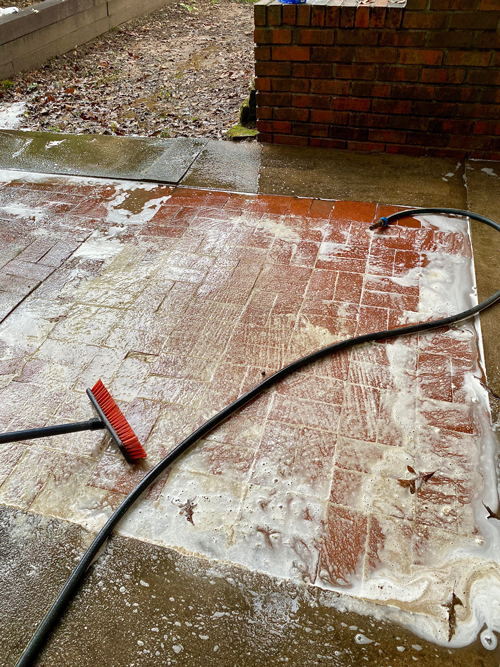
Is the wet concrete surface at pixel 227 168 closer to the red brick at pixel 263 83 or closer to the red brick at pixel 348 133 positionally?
the red brick at pixel 263 83

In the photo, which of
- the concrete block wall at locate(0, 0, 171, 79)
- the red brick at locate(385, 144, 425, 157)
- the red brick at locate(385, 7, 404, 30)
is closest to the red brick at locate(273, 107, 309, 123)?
the red brick at locate(385, 144, 425, 157)

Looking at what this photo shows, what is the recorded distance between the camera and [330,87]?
365 cm

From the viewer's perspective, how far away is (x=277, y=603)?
150 centimetres

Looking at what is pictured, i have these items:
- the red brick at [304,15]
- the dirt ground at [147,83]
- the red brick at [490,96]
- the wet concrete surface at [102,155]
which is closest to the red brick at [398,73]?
the red brick at [490,96]

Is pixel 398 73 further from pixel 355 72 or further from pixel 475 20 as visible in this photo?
pixel 475 20

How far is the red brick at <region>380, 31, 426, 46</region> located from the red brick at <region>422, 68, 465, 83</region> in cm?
20

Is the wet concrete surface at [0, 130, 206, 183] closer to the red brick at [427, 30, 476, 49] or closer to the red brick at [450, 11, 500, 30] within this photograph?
the red brick at [427, 30, 476, 49]

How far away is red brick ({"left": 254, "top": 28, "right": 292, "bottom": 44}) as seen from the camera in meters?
3.51

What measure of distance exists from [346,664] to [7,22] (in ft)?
25.9

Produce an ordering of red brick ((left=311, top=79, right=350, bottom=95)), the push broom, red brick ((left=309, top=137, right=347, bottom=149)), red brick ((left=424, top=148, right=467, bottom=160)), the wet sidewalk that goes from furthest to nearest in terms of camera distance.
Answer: red brick ((left=309, top=137, right=347, bottom=149))
red brick ((left=424, top=148, right=467, bottom=160))
red brick ((left=311, top=79, right=350, bottom=95))
the push broom
the wet sidewalk

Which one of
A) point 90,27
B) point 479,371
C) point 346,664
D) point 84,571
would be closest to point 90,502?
point 84,571

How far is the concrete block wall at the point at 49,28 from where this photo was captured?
6.45 meters

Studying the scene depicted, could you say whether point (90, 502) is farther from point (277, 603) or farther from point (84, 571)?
point (277, 603)

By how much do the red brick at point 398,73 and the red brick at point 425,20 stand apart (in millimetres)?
259
